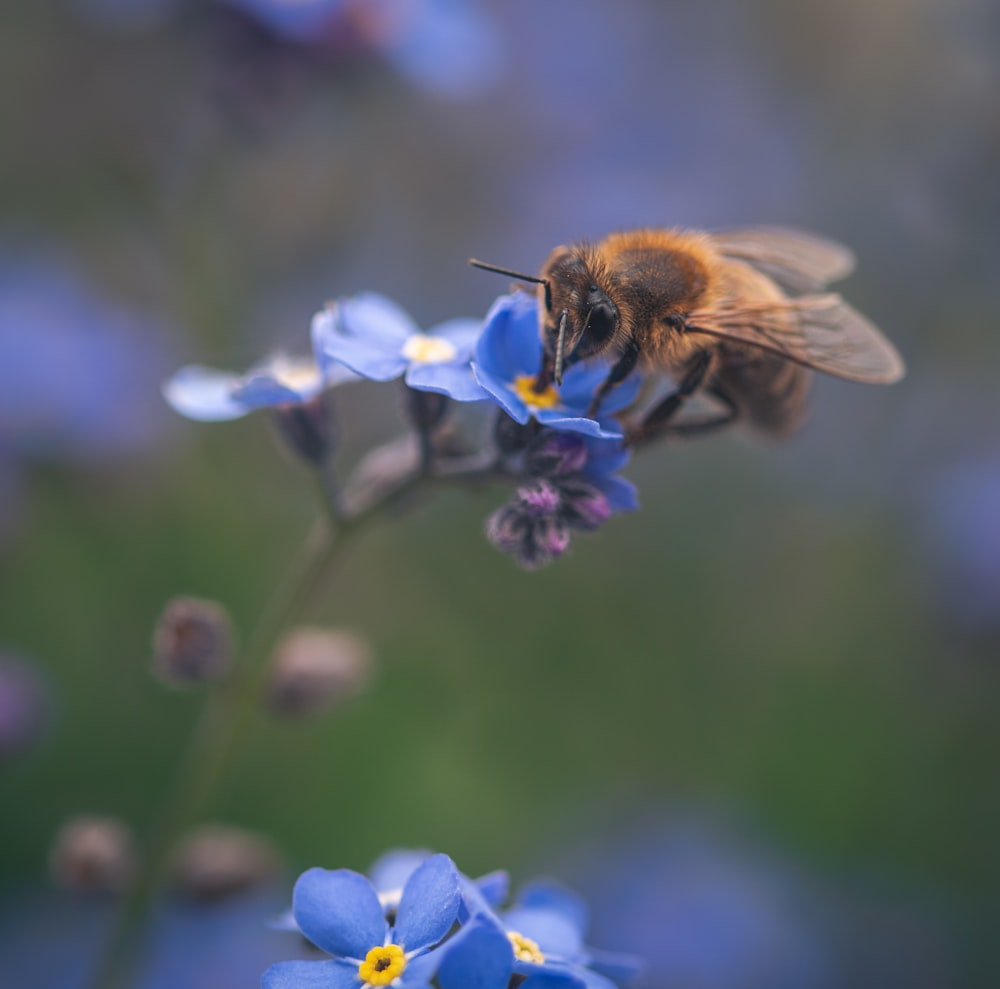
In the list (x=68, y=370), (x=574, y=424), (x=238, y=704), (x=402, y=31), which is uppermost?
(x=402, y=31)

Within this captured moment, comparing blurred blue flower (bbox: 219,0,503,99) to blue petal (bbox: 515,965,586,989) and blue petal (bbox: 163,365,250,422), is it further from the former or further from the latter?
blue petal (bbox: 515,965,586,989)

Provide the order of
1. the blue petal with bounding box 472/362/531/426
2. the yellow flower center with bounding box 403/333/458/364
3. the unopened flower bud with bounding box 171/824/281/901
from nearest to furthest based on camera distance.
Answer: the blue petal with bounding box 472/362/531/426
the yellow flower center with bounding box 403/333/458/364
the unopened flower bud with bounding box 171/824/281/901

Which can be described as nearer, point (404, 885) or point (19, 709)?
point (404, 885)

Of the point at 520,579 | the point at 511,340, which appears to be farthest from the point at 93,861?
the point at 520,579

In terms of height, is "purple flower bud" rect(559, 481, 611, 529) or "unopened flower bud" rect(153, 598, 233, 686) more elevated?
"purple flower bud" rect(559, 481, 611, 529)

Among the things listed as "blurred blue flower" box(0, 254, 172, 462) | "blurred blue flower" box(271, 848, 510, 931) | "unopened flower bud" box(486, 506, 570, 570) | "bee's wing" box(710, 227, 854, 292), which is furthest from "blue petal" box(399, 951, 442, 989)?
"blurred blue flower" box(0, 254, 172, 462)

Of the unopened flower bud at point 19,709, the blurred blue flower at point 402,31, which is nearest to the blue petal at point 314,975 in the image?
the unopened flower bud at point 19,709

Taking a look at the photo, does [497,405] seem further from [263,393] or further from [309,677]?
[309,677]

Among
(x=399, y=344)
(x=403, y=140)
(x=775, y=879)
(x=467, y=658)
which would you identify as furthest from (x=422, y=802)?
(x=403, y=140)
